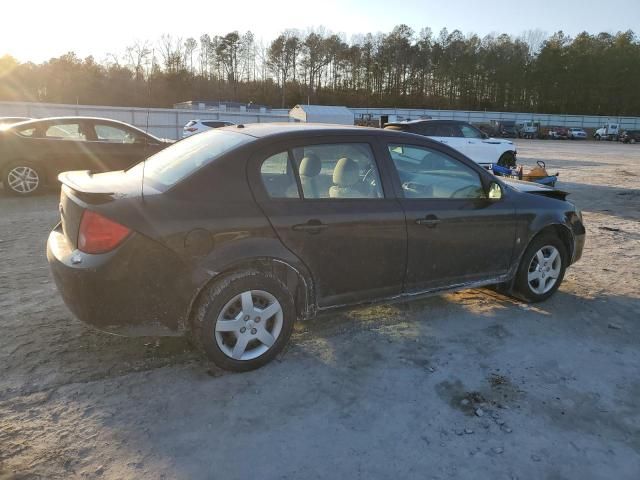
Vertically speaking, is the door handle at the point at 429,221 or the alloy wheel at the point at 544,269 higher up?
the door handle at the point at 429,221

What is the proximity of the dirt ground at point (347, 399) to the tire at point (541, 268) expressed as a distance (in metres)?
0.16

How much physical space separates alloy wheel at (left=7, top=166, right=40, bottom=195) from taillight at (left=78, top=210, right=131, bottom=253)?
7485 mm

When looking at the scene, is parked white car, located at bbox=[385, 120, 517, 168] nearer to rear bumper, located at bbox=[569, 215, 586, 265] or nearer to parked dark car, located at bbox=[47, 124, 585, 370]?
rear bumper, located at bbox=[569, 215, 586, 265]

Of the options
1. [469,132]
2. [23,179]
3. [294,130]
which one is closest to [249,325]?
[294,130]

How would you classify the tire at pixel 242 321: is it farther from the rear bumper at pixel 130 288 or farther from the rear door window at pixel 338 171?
the rear door window at pixel 338 171

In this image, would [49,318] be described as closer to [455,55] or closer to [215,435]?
[215,435]

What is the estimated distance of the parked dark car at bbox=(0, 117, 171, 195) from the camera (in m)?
9.22

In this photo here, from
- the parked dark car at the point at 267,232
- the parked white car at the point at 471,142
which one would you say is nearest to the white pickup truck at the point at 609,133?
the parked white car at the point at 471,142

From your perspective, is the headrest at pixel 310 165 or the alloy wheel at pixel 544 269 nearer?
the headrest at pixel 310 165

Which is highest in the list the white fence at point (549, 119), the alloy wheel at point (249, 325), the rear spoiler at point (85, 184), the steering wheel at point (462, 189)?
the white fence at point (549, 119)

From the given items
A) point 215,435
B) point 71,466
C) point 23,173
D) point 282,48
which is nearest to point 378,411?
point 215,435

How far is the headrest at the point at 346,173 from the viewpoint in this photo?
12.2 ft

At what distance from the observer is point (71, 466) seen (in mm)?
2496

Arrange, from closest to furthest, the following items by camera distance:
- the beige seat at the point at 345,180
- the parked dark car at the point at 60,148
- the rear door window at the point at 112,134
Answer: the beige seat at the point at 345,180, the parked dark car at the point at 60,148, the rear door window at the point at 112,134
